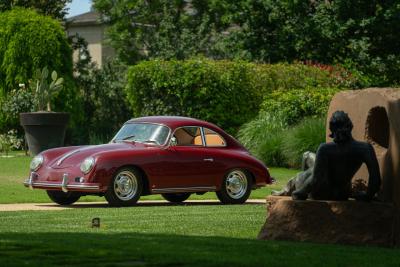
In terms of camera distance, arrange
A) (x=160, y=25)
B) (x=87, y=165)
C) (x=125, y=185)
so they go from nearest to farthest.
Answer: (x=87, y=165) → (x=125, y=185) → (x=160, y=25)

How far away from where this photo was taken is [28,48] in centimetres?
3638

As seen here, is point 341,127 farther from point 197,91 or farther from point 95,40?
point 95,40

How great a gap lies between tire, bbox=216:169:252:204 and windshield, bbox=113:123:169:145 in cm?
123

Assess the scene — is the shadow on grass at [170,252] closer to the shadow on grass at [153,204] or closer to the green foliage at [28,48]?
the shadow on grass at [153,204]

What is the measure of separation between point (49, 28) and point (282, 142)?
1071 cm

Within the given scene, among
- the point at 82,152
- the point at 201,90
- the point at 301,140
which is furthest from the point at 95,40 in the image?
the point at 82,152

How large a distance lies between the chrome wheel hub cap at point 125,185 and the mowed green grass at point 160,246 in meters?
2.60

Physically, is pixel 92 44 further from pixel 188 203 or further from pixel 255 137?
pixel 188 203

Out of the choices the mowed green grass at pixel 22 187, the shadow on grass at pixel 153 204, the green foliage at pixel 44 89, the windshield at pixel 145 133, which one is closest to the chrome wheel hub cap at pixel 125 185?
the shadow on grass at pixel 153 204

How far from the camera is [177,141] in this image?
64.1ft

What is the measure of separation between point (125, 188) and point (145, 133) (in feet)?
3.82

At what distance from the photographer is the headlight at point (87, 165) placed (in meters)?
18.4

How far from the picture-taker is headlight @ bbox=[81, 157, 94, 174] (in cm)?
1838

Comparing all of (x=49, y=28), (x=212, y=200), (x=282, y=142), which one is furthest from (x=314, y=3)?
(x=212, y=200)
